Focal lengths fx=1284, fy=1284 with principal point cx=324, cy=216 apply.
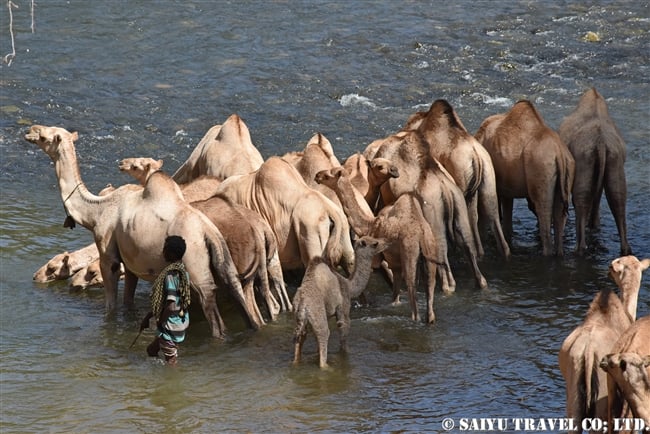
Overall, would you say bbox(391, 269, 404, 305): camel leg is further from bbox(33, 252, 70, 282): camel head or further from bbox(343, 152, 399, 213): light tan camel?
bbox(33, 252, 70, 282): camel head

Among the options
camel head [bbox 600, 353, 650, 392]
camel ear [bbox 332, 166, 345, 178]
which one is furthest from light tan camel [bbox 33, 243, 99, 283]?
camel head [bbox 600, 353, 650, 392]

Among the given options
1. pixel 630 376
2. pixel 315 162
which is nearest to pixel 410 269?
pixel 315 162

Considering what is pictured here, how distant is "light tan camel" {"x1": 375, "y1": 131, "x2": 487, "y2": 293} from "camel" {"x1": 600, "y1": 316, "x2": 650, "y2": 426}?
487 centimetres

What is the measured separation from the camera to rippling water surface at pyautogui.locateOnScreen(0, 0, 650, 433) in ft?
33.6

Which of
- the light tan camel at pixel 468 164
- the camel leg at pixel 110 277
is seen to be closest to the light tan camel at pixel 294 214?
the camel leg at pixel 110 277

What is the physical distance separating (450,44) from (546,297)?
11.0m

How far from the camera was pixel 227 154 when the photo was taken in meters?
14.1

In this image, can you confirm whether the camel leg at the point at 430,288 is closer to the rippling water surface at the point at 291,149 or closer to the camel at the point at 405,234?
the camel at the point at 405,234

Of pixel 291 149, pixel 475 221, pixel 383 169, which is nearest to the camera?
pixel 383 169

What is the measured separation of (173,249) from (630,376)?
14.8ft

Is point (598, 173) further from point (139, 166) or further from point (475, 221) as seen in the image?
point (139, 166)

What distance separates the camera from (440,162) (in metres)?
13.9

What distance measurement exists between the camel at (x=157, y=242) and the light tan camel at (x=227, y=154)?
5.95ft

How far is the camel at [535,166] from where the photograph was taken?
14.0m
